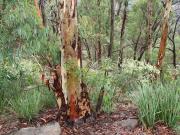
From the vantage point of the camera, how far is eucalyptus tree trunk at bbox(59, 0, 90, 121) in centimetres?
823

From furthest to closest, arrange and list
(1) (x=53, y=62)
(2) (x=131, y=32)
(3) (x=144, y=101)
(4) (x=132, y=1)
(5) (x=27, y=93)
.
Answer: (2) (x=131, y=32) < (4) (x=132, y=1) < (5) (x=27, y=93) < (1) (x=53, y=62) < (3) (x=144, y=101)

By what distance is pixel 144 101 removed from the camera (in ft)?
26.3

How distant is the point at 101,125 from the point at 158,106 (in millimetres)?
1316

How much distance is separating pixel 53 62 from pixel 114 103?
192 cm

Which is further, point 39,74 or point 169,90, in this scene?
point 39,74

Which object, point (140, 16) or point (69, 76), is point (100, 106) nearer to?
point (69, 76)

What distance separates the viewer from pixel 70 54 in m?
8.27

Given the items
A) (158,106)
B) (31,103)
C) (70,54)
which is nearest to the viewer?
(158,106)

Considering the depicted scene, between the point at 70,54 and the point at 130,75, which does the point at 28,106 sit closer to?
the point at 70,54

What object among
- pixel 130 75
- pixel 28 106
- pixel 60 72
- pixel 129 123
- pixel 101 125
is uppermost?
pixel 60 72

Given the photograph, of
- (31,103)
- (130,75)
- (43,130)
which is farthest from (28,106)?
(130,75)

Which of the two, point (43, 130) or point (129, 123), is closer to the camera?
point (43, 130)

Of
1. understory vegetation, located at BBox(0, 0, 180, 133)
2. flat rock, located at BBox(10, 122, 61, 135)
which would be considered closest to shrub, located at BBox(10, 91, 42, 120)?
understory vegetation, located at BBox(0, 0, 180, 133)

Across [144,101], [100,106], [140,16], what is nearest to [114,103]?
[100,106]
